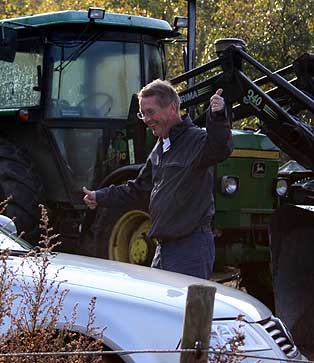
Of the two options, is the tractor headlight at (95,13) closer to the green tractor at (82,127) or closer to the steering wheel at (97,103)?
the green tractor at (82,127)

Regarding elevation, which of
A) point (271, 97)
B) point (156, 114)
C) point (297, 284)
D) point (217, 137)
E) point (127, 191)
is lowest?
point (297, 284)

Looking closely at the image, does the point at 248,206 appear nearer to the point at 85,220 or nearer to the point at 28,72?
the point at 85,220

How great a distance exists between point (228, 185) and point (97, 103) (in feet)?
5.80

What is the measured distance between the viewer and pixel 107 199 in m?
5.63

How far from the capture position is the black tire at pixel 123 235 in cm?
781

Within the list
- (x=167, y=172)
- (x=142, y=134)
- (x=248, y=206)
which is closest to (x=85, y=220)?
(x=142, y=134)

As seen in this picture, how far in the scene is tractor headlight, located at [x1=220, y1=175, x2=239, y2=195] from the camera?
773 cm

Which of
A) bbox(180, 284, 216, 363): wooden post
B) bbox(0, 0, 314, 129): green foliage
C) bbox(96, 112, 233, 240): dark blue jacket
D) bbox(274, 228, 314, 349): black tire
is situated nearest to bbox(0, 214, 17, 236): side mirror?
bbox(96, 112, 233, 240): dark blue jacket

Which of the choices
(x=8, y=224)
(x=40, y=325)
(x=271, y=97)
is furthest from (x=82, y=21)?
(x=40, y=325)

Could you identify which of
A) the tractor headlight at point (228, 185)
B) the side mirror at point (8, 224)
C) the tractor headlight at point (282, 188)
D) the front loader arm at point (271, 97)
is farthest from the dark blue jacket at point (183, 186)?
the tractor headlight at point (282, 188)

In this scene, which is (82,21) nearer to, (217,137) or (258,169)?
(258,169)

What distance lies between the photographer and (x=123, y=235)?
7914 mm

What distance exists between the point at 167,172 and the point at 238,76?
267cm

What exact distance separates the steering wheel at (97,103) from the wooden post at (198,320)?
593 cm
